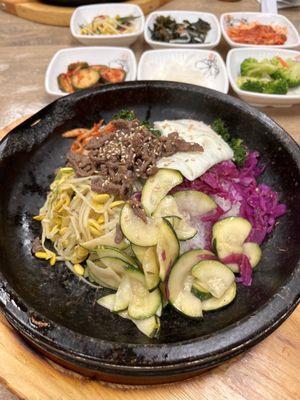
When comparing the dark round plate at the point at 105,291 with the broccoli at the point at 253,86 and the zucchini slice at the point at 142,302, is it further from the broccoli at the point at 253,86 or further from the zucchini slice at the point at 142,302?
the broccoli at the point at 253,86

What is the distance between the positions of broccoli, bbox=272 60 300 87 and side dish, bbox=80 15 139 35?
1818 millimetres

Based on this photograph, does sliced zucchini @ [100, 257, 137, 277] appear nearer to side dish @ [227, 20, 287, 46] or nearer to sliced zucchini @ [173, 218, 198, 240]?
sliced zucchini @ [173, 218, 198, 240]

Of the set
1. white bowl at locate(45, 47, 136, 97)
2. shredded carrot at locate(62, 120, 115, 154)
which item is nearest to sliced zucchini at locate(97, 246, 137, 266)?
shredded carrot at locate(62, 120, 115, 154)

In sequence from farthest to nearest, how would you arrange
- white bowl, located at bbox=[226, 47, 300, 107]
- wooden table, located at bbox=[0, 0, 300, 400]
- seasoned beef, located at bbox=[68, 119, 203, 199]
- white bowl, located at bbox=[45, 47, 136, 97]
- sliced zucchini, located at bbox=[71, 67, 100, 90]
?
1. white bowl, located at bbox=[45, 47, 136, 97]
2. sliced zucchini, located at bbox=[71, 67, 100, 90]
3. white bowl, located at bbox=[226, 47, 300, 107]
4. seasoned beef, located at bbox=[68, 119, 203, 199]
5. wooden table, located at bbox=[0, 0, 300, 400]

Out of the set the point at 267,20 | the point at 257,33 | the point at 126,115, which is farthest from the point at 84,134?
the point at 267,20

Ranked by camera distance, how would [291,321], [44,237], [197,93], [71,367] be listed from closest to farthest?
Answer: [71,367]
[291,321]
[44,237]
[197,93]

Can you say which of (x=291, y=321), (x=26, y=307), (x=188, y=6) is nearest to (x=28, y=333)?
(x=26, y=307)

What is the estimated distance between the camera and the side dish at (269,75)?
3.82 metres

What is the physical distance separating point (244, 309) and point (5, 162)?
1.67 m

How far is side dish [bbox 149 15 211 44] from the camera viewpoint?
4.59 metres

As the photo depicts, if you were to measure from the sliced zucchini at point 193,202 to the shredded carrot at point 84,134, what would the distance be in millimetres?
760

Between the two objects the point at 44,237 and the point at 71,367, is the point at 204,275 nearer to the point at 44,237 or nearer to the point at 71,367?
the point at 71,367

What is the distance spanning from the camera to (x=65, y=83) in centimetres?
401

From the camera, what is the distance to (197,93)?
9.83ft
